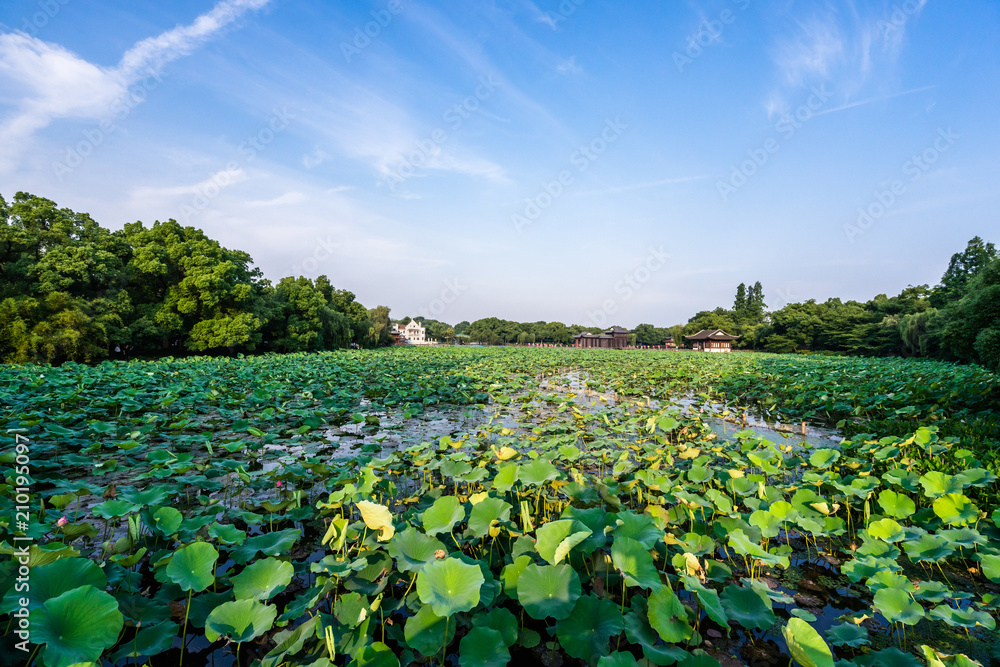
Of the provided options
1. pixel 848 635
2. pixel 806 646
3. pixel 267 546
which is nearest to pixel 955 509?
pixel 848 635

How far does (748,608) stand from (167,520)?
2445mm

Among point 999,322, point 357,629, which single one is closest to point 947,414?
point 999,322

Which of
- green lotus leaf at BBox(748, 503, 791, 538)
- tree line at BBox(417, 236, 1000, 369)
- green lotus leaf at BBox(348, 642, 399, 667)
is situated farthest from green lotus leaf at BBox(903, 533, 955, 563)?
tree line at BBox(417, 236, 1000, 369)

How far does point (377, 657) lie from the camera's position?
3.78 feet

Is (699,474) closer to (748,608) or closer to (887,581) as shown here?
(887,581)

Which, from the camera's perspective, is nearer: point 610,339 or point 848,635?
point 848,635

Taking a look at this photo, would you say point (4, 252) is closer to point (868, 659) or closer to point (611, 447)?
point (611, 447)

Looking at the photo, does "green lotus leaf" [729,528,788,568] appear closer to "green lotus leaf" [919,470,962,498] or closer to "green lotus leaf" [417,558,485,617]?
"green lotus leaf" [417,558,485,617]

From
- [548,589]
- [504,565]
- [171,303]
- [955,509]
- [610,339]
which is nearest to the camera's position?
[548,589]

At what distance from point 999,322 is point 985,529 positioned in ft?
20.8

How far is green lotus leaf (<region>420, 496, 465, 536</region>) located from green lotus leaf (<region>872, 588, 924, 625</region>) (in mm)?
1594

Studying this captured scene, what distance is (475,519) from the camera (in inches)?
73.3

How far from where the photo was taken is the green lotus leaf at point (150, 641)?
125 cm

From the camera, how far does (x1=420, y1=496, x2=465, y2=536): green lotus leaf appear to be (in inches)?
67.7
